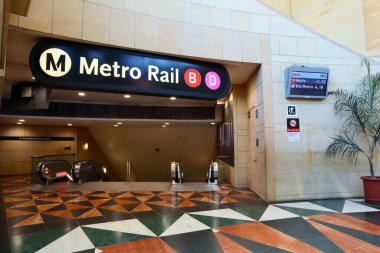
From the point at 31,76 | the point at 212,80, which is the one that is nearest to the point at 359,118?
the point at 212,80

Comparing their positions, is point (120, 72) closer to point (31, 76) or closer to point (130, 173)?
point (31, 76)

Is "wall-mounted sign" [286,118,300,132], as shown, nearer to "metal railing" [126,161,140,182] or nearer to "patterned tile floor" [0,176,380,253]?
"patterned tile floor" [0,176,380,253]

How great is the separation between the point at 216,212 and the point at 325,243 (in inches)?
60.6

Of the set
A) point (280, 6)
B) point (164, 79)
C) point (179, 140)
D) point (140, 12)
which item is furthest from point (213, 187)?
point (280, 6)

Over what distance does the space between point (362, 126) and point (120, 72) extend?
13.9ft

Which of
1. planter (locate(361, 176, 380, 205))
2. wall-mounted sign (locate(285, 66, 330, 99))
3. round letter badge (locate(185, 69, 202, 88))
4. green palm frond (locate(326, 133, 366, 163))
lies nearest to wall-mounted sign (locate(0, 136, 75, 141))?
round letter badge (locate(185, 69, 202, 88))

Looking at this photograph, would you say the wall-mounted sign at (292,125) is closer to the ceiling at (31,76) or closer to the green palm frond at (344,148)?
the green palm frond at (344,148)

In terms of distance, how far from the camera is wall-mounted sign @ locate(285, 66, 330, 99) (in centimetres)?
430

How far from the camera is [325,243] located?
245 cm

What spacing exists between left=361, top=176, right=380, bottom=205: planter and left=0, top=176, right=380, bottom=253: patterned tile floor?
0.15 meters

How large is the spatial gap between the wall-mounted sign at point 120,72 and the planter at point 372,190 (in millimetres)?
3045

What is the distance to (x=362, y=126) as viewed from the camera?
4.18m

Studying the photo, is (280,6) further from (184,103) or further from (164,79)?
(164,79)

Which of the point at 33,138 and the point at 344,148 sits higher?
the point at 33,138
